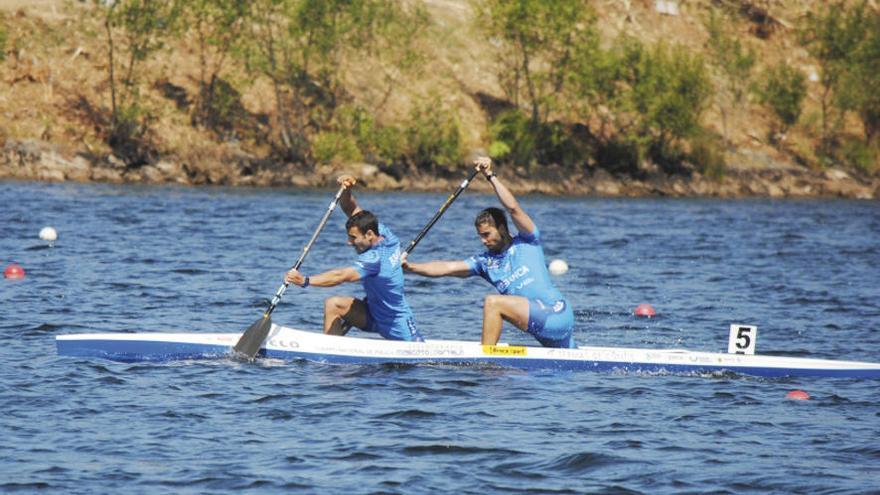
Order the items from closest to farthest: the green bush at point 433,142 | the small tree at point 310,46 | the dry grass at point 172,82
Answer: the dry grass at point 172,82
the small tree at point 310,46
the green bush at point 433,142

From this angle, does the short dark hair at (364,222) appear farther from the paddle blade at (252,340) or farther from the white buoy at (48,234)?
the white buoy at (48,234)

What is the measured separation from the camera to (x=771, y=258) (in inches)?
1281

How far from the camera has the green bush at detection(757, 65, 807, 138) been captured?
68.2 meters

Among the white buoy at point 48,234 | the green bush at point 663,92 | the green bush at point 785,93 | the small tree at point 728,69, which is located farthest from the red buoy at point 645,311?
the green bush at point 785,93

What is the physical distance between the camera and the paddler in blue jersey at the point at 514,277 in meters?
15.2

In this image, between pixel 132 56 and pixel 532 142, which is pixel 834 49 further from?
pixel 132 56

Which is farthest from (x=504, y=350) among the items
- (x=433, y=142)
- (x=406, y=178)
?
(x=433, y=142)

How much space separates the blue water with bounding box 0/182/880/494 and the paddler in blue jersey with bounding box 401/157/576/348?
0.60 metres

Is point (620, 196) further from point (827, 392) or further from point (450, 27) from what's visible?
point (827, 392)

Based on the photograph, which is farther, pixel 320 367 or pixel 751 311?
pixel 751 311

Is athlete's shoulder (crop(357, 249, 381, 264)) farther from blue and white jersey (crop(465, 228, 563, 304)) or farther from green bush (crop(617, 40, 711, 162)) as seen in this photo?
green bush (crop(617, 40, 711, 162))

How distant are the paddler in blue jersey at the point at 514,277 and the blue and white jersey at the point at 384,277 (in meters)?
0.26

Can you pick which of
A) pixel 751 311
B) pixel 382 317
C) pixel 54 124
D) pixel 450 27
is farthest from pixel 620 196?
pixel 382 317

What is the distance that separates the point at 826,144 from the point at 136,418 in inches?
2425
